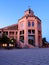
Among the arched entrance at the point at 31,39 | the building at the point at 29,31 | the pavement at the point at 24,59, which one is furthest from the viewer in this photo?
the arched entrance at the point at 31,39

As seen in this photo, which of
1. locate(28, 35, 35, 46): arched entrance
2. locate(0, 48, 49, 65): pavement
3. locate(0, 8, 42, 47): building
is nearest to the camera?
locate(0, 48, 49, 65): pavement

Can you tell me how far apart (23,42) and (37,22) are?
7704 millimetres

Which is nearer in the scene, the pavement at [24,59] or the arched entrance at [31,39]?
the pavement at [24,59]

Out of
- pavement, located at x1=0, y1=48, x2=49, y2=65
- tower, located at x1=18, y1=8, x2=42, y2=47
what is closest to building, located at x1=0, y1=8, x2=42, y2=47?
tower, located at x1=18, y1=8, x2=42, y2=47

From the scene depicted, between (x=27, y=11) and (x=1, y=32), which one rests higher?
(x=27, y=11)

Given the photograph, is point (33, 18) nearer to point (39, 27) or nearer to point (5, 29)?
point (39, 27)

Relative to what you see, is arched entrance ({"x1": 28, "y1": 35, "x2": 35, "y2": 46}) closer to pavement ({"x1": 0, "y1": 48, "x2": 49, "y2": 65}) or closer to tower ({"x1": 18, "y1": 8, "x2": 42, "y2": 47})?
tower ({"x1": 18, "y1": 8, "x2": 42, "y2": 47})

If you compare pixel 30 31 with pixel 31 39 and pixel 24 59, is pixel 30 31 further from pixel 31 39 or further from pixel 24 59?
pixel 24 59

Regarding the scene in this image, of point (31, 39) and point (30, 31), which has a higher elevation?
point (30, 31)

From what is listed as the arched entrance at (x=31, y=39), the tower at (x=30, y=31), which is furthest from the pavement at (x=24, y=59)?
the arched entrance at (x=31, y=39)

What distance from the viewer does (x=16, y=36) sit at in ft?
184

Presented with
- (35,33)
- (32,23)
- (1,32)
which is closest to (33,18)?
(32,23)

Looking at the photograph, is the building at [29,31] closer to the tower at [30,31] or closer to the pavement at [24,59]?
the tower at [30,31]

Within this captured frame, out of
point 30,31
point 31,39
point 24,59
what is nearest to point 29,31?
point 30,31
